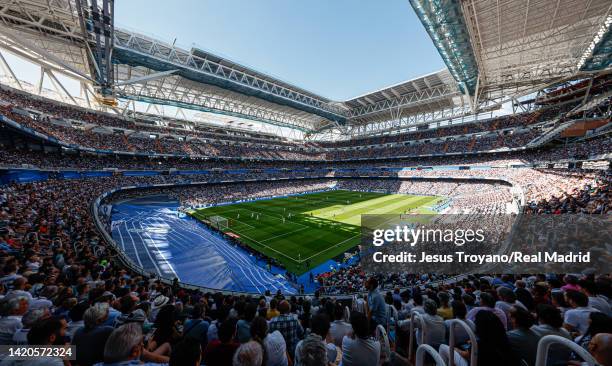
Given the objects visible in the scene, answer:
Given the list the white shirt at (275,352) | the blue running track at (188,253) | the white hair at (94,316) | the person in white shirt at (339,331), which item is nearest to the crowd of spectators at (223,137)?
the blue running track at (188,253)

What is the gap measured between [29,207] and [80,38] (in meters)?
15.3

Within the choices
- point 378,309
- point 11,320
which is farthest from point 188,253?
point 378,309

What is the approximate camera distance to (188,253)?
1784cm

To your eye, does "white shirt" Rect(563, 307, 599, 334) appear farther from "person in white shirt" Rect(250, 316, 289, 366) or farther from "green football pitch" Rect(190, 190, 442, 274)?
"green football pitch" Rect(190, 190, 442, 274)

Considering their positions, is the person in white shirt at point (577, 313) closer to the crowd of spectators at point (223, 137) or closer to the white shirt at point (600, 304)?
the white shirt at point (600, 304)

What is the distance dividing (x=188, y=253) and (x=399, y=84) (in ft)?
123

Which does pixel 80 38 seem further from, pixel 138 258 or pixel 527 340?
pixel 527 340

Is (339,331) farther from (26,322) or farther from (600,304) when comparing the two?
(26,322)

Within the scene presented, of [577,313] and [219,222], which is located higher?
[577,313]

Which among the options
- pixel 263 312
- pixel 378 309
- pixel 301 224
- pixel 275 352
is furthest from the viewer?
pixel 301 224

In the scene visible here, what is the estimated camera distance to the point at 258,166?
5469 cm

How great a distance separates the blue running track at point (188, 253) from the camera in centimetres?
1418

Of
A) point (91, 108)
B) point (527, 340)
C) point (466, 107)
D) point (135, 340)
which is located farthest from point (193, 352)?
point (466, 107)

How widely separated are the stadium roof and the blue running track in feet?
46.3
